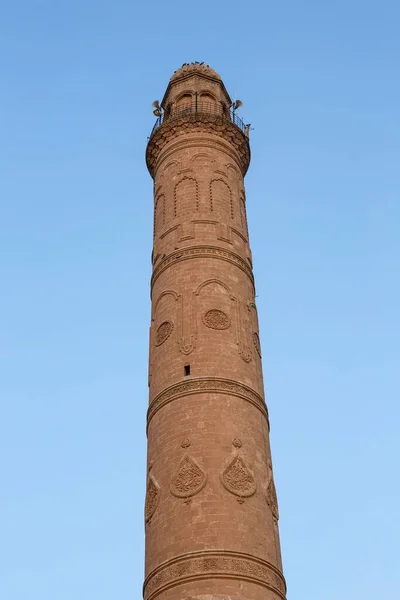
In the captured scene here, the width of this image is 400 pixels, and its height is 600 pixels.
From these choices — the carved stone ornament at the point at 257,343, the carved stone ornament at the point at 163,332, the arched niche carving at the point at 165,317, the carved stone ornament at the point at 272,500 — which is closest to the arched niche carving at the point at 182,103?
the arched niche carving at the point at 165,317

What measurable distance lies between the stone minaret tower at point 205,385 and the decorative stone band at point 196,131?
0.11 ft

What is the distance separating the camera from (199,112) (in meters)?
24.3

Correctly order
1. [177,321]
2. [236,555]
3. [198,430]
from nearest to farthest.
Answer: [236,555] → [198,430] → [177,321]

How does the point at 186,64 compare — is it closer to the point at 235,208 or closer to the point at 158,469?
the point at 235,208

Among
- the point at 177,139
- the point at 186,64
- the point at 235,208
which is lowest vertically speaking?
the point at 235,208

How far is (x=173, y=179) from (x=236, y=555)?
10.7 m

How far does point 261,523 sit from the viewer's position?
672 inches

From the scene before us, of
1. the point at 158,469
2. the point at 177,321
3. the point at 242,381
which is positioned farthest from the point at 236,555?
the point at 177,321

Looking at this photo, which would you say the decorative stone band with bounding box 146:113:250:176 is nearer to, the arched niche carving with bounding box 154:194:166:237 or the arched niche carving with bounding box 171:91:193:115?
the arched niche carving with bounding box 171:91:193:115

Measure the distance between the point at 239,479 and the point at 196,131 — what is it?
35.1 ft

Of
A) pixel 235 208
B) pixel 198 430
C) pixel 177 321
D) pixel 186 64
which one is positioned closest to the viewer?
pixel 198 430

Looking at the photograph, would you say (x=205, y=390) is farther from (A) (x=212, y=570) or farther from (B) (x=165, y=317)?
(A) (x=212, y=570)

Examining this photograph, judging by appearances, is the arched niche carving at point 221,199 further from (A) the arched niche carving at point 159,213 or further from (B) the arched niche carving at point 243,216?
(A) the arched niche carving at point 159,213

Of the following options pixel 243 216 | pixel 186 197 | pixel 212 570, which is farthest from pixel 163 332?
pixel 212 570
